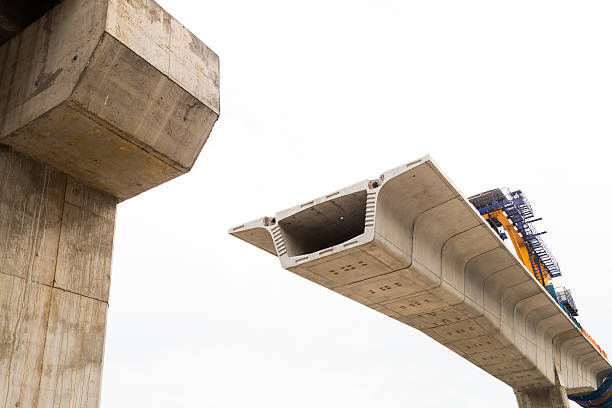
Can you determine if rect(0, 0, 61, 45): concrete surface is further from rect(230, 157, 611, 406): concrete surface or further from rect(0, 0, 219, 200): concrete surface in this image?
rect(230, 157, 611, 406): concrete surface

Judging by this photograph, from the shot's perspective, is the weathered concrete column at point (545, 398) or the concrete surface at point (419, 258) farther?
the weathered concrete column at point (545, 398)

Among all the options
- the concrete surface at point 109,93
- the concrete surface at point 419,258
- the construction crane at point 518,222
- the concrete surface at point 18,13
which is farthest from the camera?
the construction crane at point 518,222

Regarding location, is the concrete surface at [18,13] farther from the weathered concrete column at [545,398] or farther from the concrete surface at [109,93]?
the weathered concrete column at [545,398]

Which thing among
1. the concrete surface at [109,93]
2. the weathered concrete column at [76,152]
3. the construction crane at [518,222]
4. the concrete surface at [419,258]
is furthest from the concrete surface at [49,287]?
the construction crane at [518,222]

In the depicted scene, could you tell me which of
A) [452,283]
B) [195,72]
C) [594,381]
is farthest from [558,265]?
[195,72]

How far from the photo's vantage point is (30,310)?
5508 millimetres

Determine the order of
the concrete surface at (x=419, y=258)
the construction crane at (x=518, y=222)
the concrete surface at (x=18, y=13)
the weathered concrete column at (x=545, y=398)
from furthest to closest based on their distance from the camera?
the construction crane at (x=518, y=222), the weathered concrete column at (x=545, y=398), the concrete surface at (x=419, y=258), the concrete surface at (x=18, y=13)

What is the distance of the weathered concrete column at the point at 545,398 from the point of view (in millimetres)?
23391

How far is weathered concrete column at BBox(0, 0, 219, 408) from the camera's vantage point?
5496 millimetres

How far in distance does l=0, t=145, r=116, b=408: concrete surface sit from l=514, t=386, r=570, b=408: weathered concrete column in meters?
22.3

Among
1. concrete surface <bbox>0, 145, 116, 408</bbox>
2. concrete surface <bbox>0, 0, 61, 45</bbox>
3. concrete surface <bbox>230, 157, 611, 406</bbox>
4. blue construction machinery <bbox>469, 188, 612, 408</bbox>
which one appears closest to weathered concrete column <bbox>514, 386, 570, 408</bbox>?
concrete surface <bbox>230, 157, 611, 406</bbox>

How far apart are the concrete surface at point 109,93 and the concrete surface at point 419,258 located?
5.70 meters

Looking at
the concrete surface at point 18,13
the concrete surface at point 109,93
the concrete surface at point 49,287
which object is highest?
the concrete surface at point 18,13

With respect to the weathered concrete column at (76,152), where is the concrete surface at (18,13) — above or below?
above
